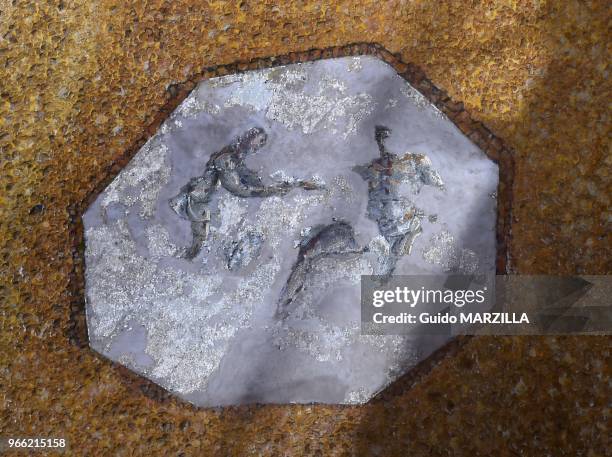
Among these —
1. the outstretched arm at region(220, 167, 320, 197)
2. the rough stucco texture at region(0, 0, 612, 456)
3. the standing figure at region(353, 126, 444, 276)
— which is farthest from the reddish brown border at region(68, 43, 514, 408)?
the outstretched arm at region(220, 167, 320, 197)

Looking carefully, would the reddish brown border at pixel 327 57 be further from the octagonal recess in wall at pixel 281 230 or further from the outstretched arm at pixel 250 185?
the outstretched arm at pixel 250 185

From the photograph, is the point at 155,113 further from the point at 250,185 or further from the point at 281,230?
the point at 281,230

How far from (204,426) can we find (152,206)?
711 millimetres

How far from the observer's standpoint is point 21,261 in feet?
4.92

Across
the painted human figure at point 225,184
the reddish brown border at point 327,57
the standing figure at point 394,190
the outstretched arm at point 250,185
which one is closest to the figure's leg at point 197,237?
the painted human figure at point 225,184

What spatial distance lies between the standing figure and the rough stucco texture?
24 cm

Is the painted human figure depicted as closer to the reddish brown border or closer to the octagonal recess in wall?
the octagonal recess in wall

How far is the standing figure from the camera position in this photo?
4.99 ft

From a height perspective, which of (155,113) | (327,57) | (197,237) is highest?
(327,57)

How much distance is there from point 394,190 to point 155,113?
2.58ft

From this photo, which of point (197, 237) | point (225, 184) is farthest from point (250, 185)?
point (197, 237)

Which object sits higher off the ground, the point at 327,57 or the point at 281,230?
the point at 327,57

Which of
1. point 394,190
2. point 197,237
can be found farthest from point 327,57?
point 197,237

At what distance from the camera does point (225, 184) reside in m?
1.53
